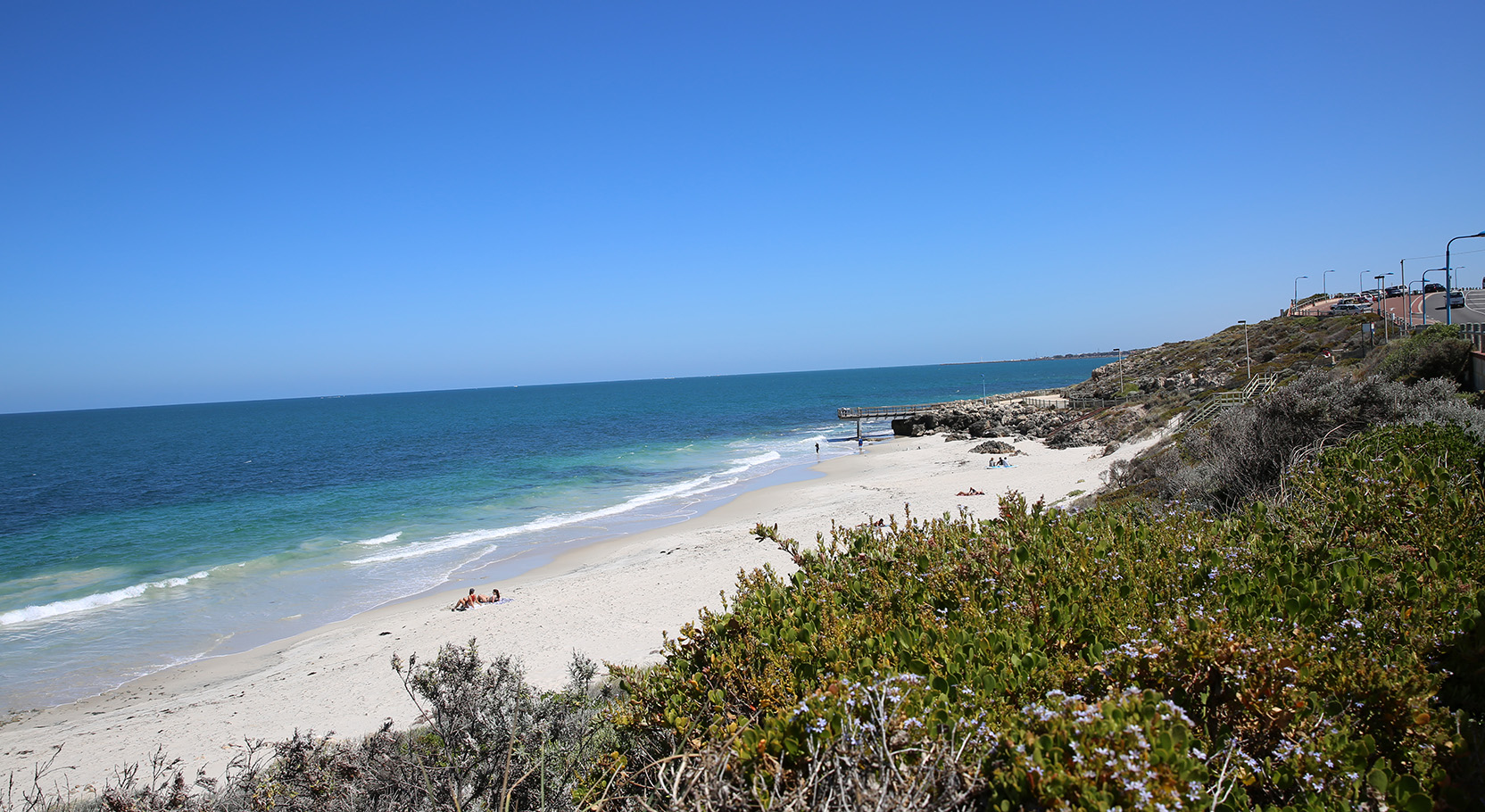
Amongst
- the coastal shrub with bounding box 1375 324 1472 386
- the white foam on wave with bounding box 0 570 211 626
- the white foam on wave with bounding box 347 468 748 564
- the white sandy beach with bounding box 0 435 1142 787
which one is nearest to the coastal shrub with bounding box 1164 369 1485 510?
the coastal shrub with bounding box 1375 324 1472 386

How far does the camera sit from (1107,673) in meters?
2.48

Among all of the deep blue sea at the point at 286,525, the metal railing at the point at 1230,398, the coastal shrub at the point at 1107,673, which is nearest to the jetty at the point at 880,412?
the deep blue sea at the point at 286,525

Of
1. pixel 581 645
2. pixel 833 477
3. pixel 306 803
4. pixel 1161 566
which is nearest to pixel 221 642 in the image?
pixel 581 645

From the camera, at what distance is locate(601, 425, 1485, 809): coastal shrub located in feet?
6.66

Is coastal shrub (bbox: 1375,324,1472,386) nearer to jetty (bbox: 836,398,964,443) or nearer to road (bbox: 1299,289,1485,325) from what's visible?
road (bbox: 1299,289,1485,325)

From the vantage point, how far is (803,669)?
9.41 ft

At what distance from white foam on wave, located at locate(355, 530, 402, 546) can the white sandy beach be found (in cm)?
704

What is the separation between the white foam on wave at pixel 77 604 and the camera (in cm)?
1630

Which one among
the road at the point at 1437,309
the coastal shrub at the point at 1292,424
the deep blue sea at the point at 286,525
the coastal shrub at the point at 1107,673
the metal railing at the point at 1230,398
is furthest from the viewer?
the road at the point at 1437,309

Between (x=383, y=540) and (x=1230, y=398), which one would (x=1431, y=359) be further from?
(x=383, y=540)

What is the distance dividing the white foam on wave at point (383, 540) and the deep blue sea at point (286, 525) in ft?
0.13

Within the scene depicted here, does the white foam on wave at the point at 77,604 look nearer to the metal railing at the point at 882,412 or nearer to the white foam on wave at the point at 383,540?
the white foam on wave at the point at 383,540

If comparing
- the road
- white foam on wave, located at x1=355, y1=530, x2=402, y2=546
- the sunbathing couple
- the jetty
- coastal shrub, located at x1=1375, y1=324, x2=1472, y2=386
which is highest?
the road

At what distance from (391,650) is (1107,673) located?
13.2 m
